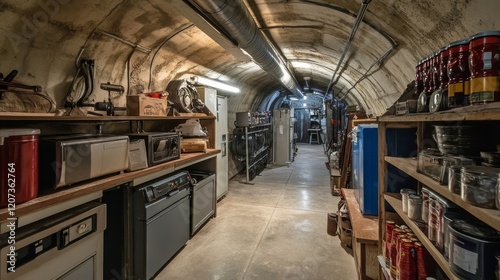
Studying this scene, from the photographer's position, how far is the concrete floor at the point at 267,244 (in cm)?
236

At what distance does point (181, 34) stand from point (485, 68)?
2.85 m

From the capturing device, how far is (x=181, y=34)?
2.88m

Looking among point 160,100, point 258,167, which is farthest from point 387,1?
point 258,167

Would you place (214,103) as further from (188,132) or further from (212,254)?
(212,254)

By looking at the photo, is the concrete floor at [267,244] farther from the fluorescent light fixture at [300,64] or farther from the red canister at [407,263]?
the fluorescent light fixture at [300,64]

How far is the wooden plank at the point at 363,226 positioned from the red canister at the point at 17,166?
7.35ft

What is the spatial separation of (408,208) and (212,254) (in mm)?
2054

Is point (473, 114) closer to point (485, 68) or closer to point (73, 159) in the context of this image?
point (485, 68)

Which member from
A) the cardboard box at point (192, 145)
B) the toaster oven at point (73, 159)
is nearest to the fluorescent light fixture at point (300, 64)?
the cardboard box at point (192, 145)

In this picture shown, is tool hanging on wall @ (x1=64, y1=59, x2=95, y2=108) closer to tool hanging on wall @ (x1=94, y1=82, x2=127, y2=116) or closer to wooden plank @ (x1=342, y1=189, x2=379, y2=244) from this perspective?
tool hanging on wall @ (x1=94, y1=82, x2=127, y2=116)

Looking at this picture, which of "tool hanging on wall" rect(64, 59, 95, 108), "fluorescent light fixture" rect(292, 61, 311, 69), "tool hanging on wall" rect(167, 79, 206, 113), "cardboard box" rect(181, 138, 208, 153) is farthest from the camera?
"fluorescent light fixture" rect(292, 61, 311, 69)

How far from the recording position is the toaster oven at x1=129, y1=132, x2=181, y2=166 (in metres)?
2.33

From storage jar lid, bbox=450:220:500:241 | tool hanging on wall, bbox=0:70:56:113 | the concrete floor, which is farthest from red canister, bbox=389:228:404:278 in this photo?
tool hanging on wall, bbox=0:70:56:113

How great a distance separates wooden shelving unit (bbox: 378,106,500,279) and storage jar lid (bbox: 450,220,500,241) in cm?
10
